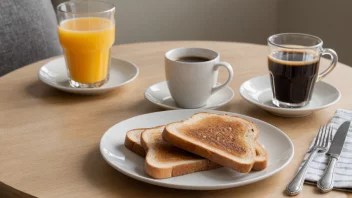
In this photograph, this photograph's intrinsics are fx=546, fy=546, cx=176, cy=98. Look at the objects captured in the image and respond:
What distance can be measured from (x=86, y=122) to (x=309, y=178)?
0.50 metres

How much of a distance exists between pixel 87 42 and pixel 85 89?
Result: 0.44ft

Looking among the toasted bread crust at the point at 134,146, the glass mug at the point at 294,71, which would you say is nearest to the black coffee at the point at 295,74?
the glass mug at the point at 294,71

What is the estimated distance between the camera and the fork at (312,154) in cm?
91

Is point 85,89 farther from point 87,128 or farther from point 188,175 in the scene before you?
Result: point 188,175

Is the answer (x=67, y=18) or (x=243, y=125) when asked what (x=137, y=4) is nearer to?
(x=67, y=18)

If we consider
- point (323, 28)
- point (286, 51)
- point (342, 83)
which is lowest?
point (323, 28)

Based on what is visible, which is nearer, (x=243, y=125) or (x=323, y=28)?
(x=243, y=125)

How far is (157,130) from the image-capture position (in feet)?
3.43

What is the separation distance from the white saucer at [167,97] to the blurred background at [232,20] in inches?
59.5

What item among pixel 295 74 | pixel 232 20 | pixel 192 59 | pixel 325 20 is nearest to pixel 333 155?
pixel 295 74

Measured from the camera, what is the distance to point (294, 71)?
1.25 m

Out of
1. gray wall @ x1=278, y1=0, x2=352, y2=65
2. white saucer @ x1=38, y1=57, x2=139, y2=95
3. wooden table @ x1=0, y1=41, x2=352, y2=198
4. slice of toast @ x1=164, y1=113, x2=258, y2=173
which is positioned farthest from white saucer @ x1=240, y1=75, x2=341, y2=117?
gray wall @ x1=278, y1=0, x2=352, y2=65

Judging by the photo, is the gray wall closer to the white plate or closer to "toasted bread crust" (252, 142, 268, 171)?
the white plate

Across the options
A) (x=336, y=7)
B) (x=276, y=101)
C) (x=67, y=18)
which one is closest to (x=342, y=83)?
(x=276, y=101)
